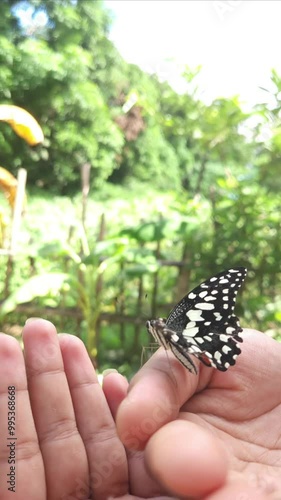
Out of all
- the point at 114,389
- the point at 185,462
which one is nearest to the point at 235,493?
the point at 185,462

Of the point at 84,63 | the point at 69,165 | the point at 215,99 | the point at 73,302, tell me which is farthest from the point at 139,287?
the point at 84,63

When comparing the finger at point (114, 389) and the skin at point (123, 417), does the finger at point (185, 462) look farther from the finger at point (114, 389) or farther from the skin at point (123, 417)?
the finger at point (114, 389)

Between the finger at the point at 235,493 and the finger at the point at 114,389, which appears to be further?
the finger at the point at 114,389

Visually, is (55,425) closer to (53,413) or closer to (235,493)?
(53,413)

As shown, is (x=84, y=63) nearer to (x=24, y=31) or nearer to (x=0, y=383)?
(x=24, y=31)

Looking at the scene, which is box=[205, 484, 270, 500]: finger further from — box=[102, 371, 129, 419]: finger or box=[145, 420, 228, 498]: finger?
box=[102, 371, 129, 419]: finger

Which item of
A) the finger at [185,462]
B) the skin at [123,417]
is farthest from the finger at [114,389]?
the finger at [185,462]

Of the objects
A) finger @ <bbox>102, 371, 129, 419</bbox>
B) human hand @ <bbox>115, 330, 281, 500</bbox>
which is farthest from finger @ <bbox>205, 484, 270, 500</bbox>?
finger @ <bbox>102, 371, 129, 419</bbox>
